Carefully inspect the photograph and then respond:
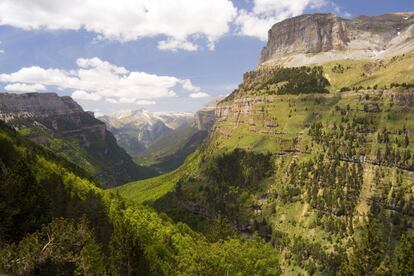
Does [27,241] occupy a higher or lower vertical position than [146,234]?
higher

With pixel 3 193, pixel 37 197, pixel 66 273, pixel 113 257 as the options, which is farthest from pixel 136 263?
pixel 3 193

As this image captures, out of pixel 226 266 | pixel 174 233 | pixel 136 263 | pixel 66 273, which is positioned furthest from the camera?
pixel 174 233

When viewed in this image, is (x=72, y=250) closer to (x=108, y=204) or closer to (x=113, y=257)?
(x=113, y=257)

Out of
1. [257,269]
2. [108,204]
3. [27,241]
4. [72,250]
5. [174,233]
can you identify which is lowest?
[174,233]

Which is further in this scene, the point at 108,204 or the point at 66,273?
the point at 108,204

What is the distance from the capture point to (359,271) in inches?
3551

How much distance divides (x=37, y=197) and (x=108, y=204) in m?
92.9

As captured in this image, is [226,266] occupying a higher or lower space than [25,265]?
lower

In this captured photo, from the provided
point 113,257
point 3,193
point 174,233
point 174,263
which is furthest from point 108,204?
point 3,193

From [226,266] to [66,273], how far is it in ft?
100.0

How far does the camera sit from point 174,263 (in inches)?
4946

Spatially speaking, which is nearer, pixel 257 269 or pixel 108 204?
pixel 257 269

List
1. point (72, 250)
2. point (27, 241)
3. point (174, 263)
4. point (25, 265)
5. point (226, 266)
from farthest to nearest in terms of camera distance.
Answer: point (174, 263) < point (226, 266) < point (72, 250) < point (27, 241) < point (25, 265)

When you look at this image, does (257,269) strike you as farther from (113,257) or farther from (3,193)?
(3,193)
